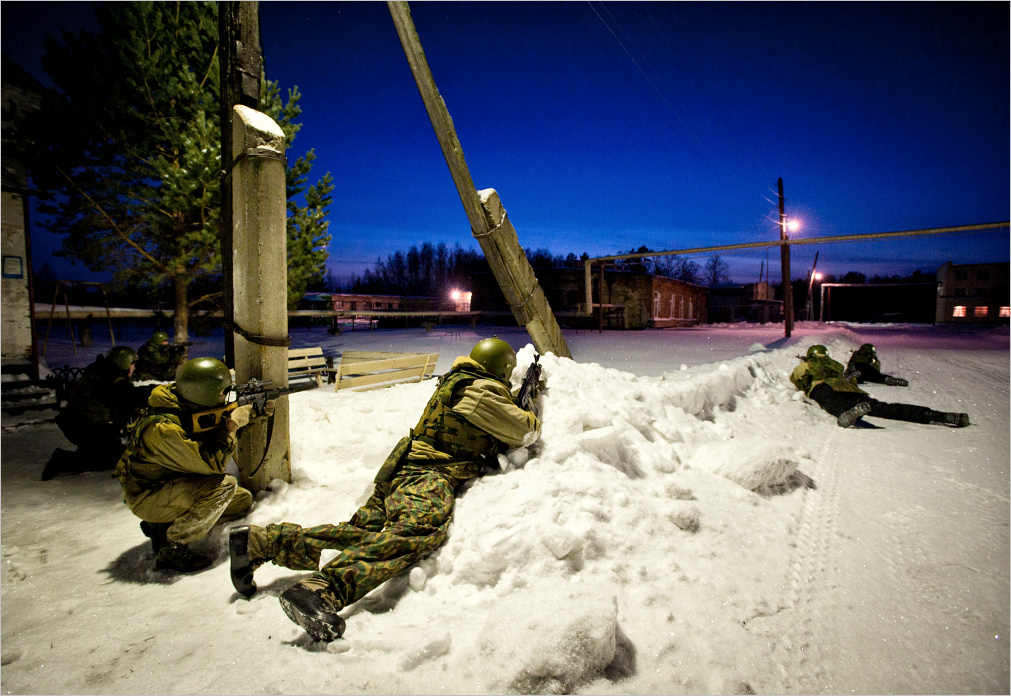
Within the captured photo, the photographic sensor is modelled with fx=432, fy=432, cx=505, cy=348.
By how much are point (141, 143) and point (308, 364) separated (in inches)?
224

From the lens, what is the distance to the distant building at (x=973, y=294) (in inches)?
1065

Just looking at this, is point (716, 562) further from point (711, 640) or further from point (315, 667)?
point (315, 667)

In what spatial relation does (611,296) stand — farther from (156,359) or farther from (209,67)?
(156,359)

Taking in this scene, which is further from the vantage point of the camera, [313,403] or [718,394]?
[718,394]

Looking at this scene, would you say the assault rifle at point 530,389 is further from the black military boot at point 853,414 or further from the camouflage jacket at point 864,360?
the camouflage jacket at point 864,360

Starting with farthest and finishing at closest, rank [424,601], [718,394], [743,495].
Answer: [718,394], [743,495], [424,601]

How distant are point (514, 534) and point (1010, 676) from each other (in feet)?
7.03

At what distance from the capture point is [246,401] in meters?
3.09

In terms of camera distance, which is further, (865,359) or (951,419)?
(865,359)

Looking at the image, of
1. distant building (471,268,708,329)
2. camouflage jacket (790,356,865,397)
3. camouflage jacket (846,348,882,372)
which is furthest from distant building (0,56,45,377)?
distant building (471,268,708,329)

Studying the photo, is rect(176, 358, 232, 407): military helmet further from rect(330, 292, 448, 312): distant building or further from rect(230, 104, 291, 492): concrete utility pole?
rect(330, 292, 448, 312): distant building

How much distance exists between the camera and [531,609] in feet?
6.42

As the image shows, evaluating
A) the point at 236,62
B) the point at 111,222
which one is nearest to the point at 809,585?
the point at 236,62

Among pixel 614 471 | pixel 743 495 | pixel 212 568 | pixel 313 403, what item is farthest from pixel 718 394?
pixel 212 568
